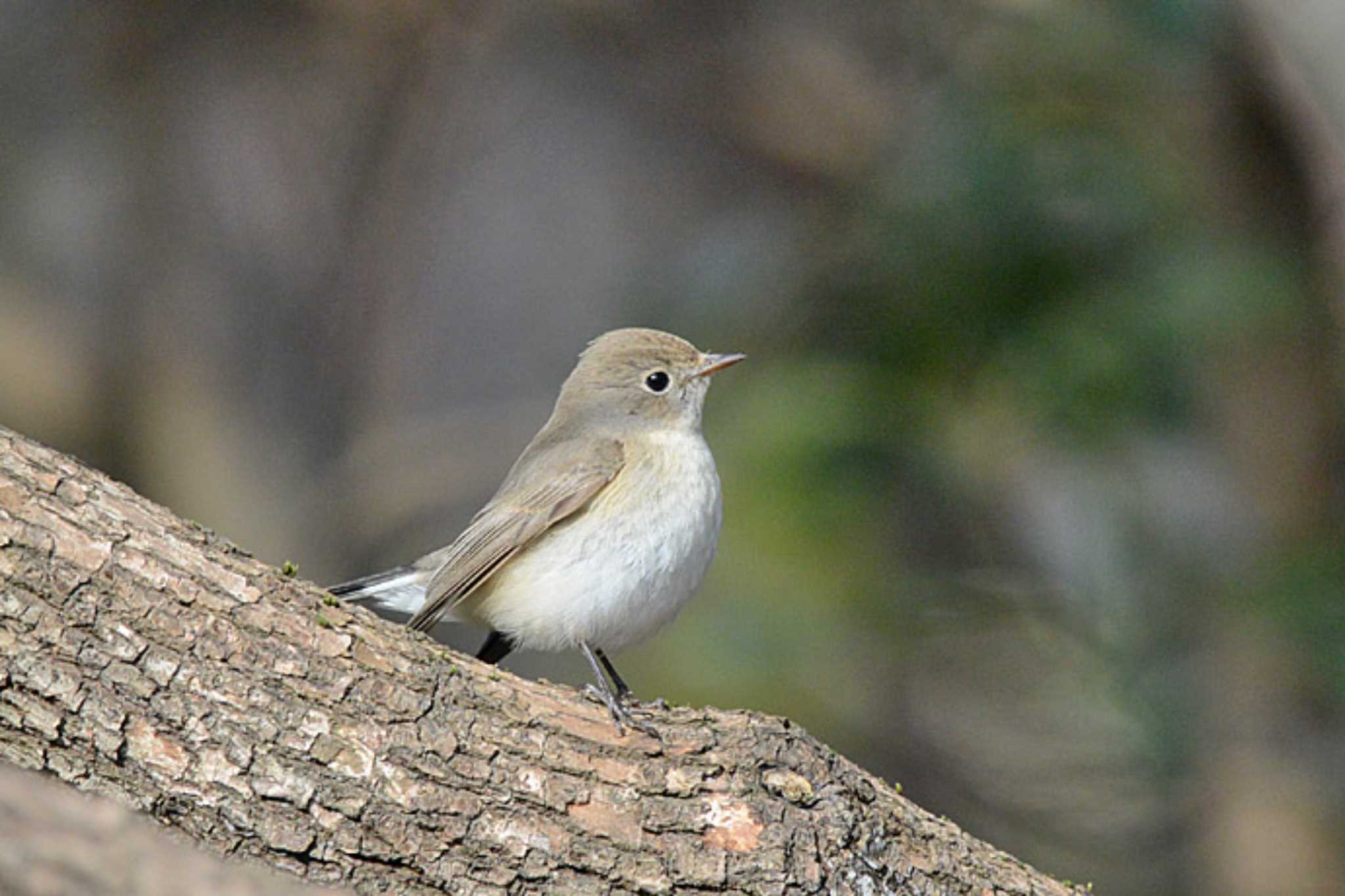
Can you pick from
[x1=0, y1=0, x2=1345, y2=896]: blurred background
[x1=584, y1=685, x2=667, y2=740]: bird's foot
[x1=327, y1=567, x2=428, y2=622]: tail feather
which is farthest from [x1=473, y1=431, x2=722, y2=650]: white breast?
[x1=0, y1=0, x2=1345, y2=896]: blurred background

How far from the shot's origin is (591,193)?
9625 mm

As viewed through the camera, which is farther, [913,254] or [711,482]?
[913,254]

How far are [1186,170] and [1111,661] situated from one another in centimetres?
200

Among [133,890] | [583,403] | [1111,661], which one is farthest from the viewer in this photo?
[1111,661]

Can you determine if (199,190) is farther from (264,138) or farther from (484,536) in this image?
(484,536)

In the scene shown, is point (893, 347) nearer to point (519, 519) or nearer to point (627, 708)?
point (519, 519)

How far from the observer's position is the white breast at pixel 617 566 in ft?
13.2

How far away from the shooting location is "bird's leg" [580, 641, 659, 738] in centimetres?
306

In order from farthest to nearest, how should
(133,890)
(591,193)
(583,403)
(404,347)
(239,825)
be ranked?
(591,193)
(404,347)
(583,403)
(239,825)
(133,890)

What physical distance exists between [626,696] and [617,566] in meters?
0.40

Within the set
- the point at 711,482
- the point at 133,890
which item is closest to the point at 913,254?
the point at 711,482

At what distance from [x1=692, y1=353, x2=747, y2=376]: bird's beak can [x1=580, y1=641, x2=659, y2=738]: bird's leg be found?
92 cm

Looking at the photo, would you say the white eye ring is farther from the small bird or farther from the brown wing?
the brown wing

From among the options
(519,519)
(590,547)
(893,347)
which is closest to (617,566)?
(590,547)
